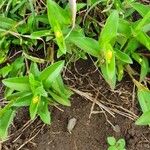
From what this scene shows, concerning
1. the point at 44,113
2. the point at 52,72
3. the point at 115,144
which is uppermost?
the point at 52,72

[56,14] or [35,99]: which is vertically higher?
[56,14]

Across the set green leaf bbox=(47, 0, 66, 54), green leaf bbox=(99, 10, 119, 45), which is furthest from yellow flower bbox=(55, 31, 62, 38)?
green leaf bbox=(99, 10, 119, 45)

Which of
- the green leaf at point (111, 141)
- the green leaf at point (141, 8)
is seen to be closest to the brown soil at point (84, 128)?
the green leaf at point (111, 141)

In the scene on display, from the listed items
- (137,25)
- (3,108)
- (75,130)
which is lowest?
(75,130)

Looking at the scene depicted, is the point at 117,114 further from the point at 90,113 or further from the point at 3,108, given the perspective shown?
the point at 3,108

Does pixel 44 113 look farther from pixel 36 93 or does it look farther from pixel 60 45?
pixel 60 45

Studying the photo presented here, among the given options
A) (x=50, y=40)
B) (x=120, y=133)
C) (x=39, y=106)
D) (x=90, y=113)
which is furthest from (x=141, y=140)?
(x=50, y=40)

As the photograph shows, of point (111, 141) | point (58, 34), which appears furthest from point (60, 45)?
point (111, 141)
